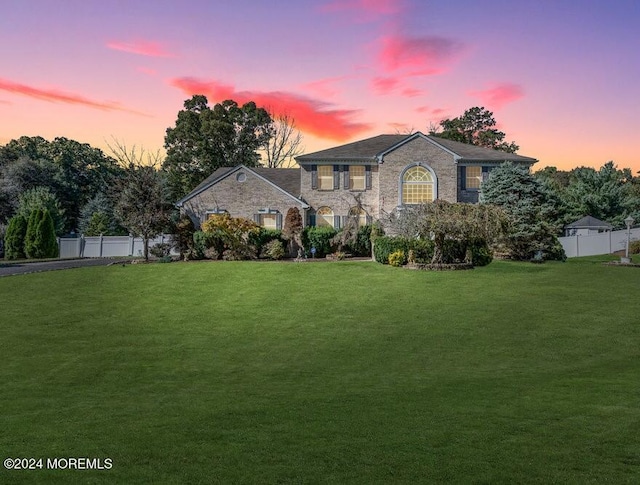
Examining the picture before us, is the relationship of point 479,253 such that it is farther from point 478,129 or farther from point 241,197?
point 478,129

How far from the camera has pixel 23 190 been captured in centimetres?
6000

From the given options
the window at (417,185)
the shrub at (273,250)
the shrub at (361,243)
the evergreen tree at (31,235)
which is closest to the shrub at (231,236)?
the shrub at (273,250)

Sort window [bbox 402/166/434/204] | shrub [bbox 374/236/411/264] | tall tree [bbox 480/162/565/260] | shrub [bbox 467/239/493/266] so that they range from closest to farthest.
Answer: shrub [bbox 374/236/411/264] → shrub [bbox 467/239/493/266] → tall tree [bbox 480/162/565/260] → window [bbox 402/166/434/204]

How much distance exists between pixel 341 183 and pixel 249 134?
35044 millimetres

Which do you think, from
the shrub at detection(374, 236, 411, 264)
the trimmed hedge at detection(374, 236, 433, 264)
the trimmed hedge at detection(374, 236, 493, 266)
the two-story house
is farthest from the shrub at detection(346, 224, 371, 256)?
the trimmed hedge at detection(374, 236, 433, 264)

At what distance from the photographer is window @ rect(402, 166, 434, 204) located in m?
42.5

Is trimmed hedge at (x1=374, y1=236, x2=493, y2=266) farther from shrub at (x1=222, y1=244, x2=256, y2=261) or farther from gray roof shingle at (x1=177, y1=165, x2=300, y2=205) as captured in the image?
gray roof shingle at (x1=177, y1=165, x2=300, y2=205)

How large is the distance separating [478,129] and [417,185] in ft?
122

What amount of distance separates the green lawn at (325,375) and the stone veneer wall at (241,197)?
14734mm

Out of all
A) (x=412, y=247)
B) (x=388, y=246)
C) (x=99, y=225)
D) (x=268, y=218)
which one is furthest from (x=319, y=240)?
(x=99, y=225)

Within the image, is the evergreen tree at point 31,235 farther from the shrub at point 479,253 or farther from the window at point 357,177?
the shrub at point 479,253

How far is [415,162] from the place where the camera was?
42.3m

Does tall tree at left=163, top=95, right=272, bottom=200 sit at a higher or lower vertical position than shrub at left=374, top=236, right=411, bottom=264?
higher

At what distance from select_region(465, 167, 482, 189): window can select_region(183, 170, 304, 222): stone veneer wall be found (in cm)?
1260
